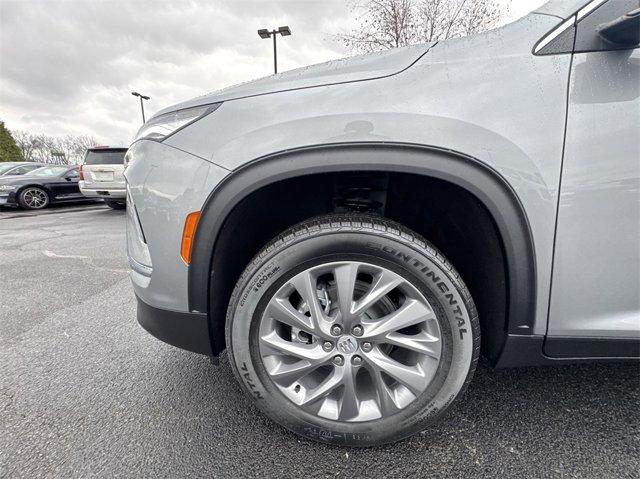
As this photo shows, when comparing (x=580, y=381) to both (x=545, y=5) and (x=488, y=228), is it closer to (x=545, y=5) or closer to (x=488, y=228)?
(x=488, y=228)

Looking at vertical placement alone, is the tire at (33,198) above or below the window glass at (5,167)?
below

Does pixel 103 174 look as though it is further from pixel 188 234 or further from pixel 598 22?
pixel 598 22

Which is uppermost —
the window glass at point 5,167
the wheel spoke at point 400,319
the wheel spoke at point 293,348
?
the window glass at point 5,167

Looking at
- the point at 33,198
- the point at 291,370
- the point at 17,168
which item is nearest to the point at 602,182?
the point at 291,370

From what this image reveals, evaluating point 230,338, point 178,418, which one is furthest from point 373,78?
point 178,418

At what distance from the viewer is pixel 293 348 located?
1.25 metres

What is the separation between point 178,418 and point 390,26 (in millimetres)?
11678

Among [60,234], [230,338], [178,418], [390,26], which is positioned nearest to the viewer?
[230,338]

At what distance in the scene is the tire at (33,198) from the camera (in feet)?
30.2

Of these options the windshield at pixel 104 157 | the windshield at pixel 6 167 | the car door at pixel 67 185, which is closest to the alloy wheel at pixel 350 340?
the windshield at pixel 104 157

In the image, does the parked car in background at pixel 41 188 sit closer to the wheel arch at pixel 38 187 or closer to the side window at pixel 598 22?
the wheel arch at pixel 38 187

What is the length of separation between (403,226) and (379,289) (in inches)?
10.0

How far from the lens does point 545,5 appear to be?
3.99ft

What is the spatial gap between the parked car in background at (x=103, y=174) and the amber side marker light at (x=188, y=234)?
7972 millimetres
